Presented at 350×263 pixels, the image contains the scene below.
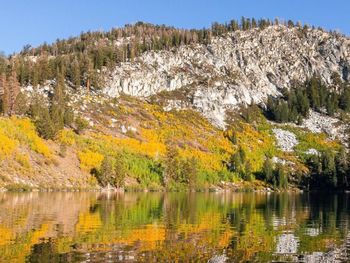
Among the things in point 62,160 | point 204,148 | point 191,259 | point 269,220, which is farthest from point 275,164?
point 191,259

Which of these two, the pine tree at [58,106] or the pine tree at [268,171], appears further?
the pine tree at [268,171]

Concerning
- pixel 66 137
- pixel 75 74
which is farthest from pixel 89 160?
pixel 75 74

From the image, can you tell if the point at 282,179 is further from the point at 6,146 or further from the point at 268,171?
the point at 6,146

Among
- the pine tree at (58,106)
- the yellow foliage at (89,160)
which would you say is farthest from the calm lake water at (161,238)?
the pine tree at (58,106)

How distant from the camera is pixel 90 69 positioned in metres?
198

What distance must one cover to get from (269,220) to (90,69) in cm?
15281

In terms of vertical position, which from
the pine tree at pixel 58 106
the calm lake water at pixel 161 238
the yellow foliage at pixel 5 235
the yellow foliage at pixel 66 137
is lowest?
the calm lake water at pixel 161 238

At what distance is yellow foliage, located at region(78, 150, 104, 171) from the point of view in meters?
123

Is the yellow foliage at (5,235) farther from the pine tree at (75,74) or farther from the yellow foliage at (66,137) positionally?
the pine tree at (75,74)

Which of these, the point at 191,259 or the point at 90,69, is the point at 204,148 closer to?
the point at 90,69

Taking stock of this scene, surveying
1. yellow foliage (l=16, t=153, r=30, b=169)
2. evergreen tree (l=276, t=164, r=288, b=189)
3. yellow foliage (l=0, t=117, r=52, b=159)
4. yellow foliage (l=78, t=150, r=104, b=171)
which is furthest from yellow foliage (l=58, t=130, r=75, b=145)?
evergreen tree (l=276, t=164, r=288, b=189)

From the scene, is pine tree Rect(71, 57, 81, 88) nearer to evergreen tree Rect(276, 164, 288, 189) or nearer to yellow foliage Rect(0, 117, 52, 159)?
yellow foliage Rect(0, 117, 52, 159)

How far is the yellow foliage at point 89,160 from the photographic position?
123m

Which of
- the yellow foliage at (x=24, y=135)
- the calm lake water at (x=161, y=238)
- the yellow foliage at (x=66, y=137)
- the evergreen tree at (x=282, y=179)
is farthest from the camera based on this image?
the evergreen tree at (x=282, y=179)
